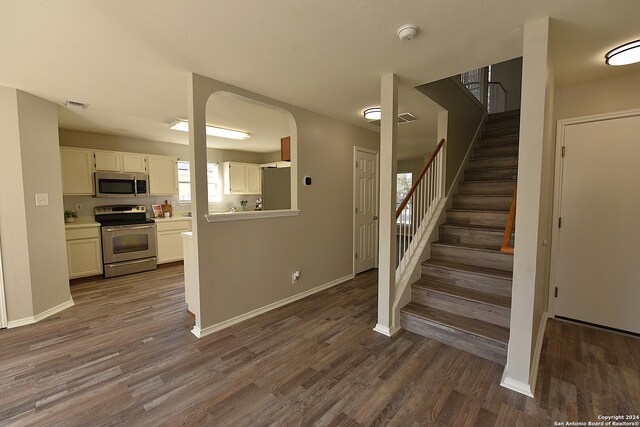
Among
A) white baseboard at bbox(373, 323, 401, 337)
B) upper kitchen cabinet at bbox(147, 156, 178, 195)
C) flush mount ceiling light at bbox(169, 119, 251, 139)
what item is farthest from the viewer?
upper kitchen cabinet at bbox(147, 156, 178, 195)

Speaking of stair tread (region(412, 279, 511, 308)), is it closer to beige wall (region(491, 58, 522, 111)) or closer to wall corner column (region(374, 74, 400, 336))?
wall corner column (region(374, 74, 400, 336))

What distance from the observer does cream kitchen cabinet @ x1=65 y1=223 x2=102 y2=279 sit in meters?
4.12

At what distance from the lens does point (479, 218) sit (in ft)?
10.9

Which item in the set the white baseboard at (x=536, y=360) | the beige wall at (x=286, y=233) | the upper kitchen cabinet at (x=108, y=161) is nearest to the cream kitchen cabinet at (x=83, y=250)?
the upper kitchen cabinet at (x=108, y=161)

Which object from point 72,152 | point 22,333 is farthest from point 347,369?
point 72,152

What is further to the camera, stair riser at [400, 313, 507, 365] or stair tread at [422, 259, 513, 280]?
stair tread at [422, 259, 513, 280]

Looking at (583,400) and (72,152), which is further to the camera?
(72,152)

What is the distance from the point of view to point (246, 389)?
1944 mm

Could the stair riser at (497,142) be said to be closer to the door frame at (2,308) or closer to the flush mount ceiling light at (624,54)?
the flush mount ceiling light at (624,54)

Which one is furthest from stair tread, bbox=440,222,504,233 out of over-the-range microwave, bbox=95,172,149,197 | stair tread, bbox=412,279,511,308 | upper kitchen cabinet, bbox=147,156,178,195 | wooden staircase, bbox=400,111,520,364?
over-the-range microwave, bbox=95,172,149,197

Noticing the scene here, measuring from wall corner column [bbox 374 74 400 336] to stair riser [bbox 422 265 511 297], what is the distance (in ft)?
1.79

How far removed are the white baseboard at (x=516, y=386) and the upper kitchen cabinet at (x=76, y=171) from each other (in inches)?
229

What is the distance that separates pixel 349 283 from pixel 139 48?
11.8ft

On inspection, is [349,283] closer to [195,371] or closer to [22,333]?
[195,371]
